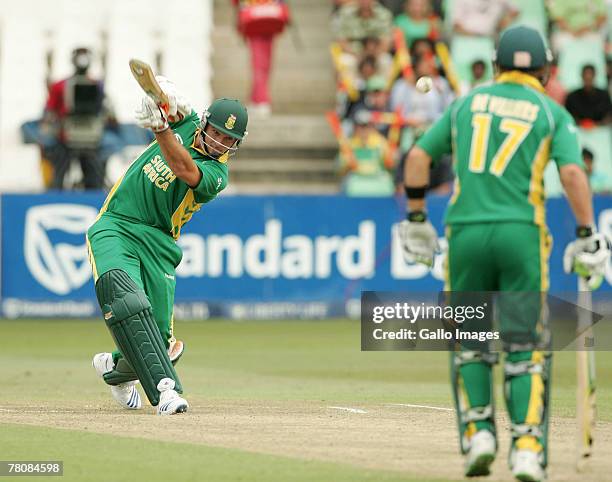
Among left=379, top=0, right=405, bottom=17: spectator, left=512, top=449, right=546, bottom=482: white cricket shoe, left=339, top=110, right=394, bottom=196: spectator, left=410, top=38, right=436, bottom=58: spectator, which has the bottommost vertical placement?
left=512, top=449, right=546, bottom=482: white cricket shoe

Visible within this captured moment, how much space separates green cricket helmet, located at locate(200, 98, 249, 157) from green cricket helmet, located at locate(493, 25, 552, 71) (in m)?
2.62

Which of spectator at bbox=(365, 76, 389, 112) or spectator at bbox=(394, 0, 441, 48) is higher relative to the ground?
spectator at bbox=(394, 0, 441, 48)

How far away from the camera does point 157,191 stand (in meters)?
9.37

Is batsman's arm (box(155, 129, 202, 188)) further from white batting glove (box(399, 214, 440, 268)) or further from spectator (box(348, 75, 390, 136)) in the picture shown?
spectator (box(348, 75, 390, 136))

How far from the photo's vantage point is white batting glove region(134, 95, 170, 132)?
855 centimetres

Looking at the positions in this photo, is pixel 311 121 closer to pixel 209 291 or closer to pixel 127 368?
pixel 209 291

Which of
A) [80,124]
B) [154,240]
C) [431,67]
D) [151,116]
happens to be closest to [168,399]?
[154,240]

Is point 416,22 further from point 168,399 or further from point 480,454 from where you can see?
point 480,454

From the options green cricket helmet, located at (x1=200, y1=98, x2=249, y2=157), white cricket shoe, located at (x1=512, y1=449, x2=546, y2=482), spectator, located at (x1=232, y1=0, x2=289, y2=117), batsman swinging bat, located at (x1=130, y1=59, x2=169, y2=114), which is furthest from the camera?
spectator, located at (x1=232, y1=0, x2=289, y2=117)

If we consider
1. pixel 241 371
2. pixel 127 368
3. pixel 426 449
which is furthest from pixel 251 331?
pixel 426 449

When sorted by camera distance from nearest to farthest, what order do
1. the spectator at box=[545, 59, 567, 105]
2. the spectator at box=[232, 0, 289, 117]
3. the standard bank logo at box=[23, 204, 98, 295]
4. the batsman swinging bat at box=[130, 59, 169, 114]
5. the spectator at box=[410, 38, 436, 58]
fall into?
the batsman swinging bat at box=[130, 59, 169, 114]
the standard bank logo at box=[23, 204, 98, 295]
the spectator at box=[545, 59, 567, 105]
the spectator at box=[410, 38, 436, 58]
the spectator at box=[232, 0, 289, 117]

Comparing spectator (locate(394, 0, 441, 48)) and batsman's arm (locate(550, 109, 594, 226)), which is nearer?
batsman's arm (locate(550, 109, 594, 226))

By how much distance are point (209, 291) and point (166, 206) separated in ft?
29.8

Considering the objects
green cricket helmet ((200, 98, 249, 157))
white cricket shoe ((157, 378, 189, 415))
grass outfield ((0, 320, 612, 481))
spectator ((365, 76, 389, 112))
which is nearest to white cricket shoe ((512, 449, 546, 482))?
grass outfield ((0, 320, 612, 481))
